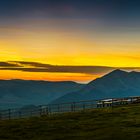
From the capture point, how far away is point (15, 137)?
5400 centimetres

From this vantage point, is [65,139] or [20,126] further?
[20,126]

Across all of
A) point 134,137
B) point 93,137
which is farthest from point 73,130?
point 134,137

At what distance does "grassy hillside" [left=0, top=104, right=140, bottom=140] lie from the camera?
51278mm

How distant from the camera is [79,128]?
58906 mm

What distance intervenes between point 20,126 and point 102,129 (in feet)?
49.0

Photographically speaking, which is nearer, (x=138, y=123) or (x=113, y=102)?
(x=138, y=123)

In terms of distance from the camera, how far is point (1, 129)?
62.2 meters

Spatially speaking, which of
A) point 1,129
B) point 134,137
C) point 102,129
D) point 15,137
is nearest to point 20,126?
point 1,129

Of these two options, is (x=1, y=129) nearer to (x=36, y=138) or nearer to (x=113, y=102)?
(x=36, y=138)

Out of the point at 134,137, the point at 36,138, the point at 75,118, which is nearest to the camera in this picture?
the point at 134,137

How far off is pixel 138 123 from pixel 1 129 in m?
20.9

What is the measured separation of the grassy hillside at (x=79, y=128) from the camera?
168 feet

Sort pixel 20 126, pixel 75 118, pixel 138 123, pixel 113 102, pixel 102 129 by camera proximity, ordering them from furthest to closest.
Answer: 1. pixel 113 102
2. pixel 75 118
3. pixel 20 126
4. pixel 138 123
5. pixel 102 129

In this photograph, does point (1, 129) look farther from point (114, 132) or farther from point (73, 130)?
point (114, 132)
